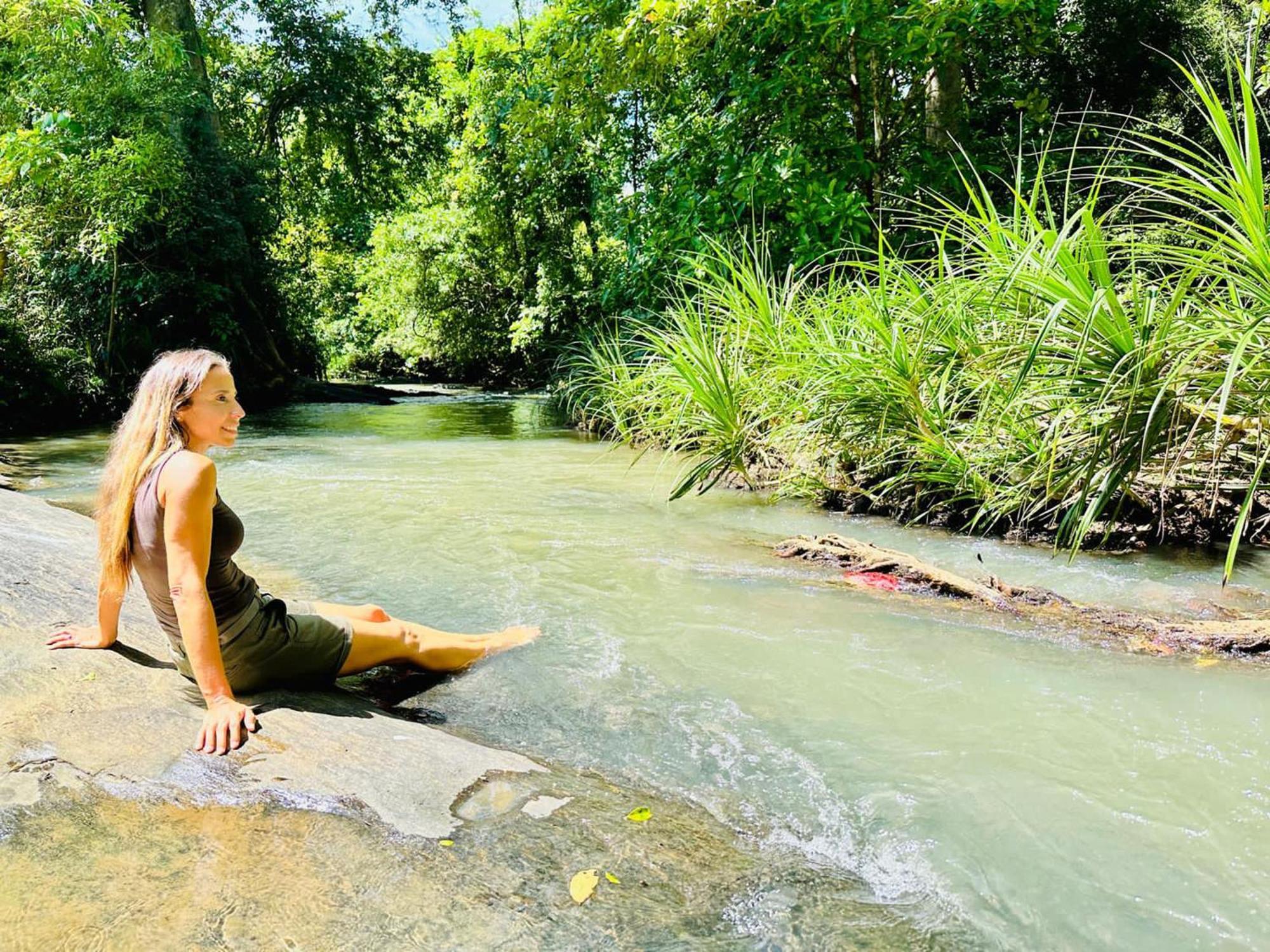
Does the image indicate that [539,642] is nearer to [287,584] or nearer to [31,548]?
[287,584]

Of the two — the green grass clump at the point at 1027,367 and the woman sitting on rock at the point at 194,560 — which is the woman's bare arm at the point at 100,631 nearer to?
the woman sitting on rock at the point at 194,560

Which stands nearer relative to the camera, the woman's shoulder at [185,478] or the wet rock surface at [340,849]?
the wet rock surface at [340,849]

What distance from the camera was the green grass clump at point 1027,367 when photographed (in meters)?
2.98

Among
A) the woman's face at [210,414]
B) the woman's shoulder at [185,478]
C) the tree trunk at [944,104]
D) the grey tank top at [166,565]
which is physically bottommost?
the grey tank top at [166,565]

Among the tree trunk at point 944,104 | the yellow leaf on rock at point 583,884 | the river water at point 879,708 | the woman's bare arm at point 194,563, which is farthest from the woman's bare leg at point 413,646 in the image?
the tree trunk at point 944,104

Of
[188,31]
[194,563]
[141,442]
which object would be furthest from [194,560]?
[188,31]

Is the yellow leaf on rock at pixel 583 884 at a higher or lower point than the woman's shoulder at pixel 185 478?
lower

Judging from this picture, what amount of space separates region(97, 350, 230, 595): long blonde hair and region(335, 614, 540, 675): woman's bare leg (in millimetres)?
711

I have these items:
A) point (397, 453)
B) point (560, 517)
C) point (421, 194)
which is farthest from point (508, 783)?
point (421, 194)

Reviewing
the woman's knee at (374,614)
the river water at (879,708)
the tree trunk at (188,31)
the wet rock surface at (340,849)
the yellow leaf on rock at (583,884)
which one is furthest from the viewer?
the tree trunk at (188,31)

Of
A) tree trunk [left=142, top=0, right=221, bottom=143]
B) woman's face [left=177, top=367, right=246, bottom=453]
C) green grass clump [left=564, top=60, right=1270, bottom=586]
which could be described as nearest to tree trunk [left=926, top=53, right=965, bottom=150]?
green grass clump [left=564, top=60, right=1270, bottom=586]

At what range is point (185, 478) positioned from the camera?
2.28 m

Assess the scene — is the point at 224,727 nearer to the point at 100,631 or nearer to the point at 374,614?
the point at 100,631

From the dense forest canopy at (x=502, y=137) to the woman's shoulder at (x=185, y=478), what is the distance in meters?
5.57
